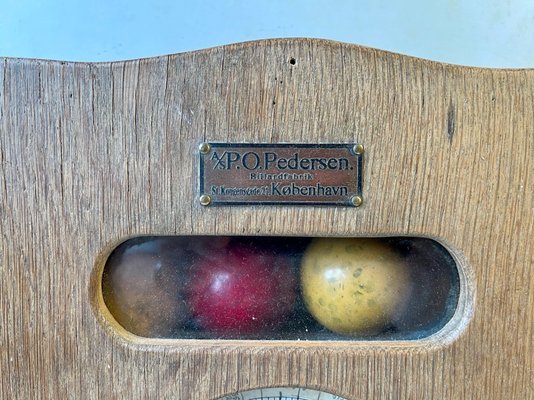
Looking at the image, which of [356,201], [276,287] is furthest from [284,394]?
[356,201]

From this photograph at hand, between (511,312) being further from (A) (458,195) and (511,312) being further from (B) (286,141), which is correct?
(B) (286,141)

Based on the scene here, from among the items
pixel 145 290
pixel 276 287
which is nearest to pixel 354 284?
pixel 276 287

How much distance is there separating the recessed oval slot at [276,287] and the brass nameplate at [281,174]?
2.6 inches

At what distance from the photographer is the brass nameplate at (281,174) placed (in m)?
0.68

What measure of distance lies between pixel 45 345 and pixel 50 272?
0.27ft

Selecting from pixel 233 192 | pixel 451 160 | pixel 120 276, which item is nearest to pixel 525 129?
pixel 451 160

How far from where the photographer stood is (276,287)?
736 millimetres

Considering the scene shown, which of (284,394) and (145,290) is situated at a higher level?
(145,290)

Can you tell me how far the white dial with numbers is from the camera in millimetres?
708

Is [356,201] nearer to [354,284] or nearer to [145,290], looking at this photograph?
[354,284]

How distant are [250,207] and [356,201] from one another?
0.12 m

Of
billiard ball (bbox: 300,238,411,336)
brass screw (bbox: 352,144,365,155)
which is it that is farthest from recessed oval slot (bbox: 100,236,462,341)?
brass screw (bbox: 352,144,365,155)

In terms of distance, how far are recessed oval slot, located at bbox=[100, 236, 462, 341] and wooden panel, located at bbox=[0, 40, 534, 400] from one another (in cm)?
3

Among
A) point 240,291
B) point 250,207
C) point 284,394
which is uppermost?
point 250,207
